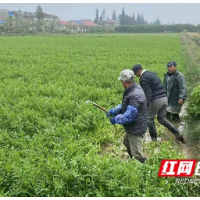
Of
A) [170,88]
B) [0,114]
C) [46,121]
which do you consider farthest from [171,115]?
[0,114]

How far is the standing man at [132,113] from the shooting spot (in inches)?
163

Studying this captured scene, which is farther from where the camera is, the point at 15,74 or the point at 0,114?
the point at 15,74

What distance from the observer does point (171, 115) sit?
746 cm

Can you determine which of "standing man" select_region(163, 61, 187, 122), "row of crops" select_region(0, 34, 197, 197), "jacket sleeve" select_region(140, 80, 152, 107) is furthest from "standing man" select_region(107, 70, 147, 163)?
"standing man" select_region(163, 61, 187, 122)

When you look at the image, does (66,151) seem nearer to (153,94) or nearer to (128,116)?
(128,116)

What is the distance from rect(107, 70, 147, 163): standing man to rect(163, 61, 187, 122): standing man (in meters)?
2.38

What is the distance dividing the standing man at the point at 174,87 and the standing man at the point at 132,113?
7.80ft

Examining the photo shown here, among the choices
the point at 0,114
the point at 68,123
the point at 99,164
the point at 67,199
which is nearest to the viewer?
the point at 67,199

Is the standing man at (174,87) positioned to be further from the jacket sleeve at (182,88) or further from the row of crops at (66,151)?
the row of crops at (66,151)

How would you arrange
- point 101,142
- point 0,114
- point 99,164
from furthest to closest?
point 0,114 < point 101,142 < point 99,164

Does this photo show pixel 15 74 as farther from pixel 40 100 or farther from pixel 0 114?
pixel 0 114

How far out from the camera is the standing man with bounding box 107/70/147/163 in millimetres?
4141

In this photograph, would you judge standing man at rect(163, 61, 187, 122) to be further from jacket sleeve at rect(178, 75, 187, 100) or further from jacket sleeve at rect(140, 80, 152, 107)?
jacket sleeve at rect(140, 80, 152, 107)

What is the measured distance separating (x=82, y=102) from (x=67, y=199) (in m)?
4.32
